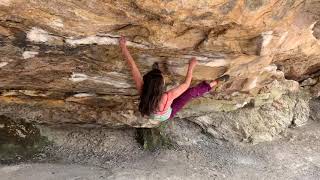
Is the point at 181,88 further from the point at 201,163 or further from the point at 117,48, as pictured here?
the point at 201,163

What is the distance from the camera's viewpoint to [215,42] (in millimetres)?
7672

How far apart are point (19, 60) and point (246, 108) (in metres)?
7.26

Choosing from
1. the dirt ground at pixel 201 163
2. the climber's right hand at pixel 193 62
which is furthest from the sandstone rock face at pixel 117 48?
the dirt ground at pixel 201 163

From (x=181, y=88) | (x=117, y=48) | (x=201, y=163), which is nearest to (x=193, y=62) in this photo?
(x=181, y=88)

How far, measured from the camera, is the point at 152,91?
7.57 m

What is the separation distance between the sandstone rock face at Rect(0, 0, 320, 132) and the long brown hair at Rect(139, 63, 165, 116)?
59cm

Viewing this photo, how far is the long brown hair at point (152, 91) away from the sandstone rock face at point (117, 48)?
0.59 meters

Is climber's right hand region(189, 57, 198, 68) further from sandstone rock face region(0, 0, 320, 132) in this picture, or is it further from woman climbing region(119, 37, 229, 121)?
sandstone rock face region(0, 0, 320, 132)

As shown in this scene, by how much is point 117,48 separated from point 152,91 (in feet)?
3.44

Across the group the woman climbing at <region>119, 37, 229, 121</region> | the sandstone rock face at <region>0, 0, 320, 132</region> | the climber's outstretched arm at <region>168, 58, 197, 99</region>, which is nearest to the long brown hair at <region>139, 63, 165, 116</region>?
the woman climbing at <region>119, 37, 229, 121</region>

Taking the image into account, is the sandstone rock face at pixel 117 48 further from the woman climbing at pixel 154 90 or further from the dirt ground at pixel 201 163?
the dirt ground at pixel 201 163

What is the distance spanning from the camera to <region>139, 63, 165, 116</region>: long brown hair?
24.8ft

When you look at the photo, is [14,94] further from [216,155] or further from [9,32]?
[216,155]

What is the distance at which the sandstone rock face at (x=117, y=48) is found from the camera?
21.1 ft
